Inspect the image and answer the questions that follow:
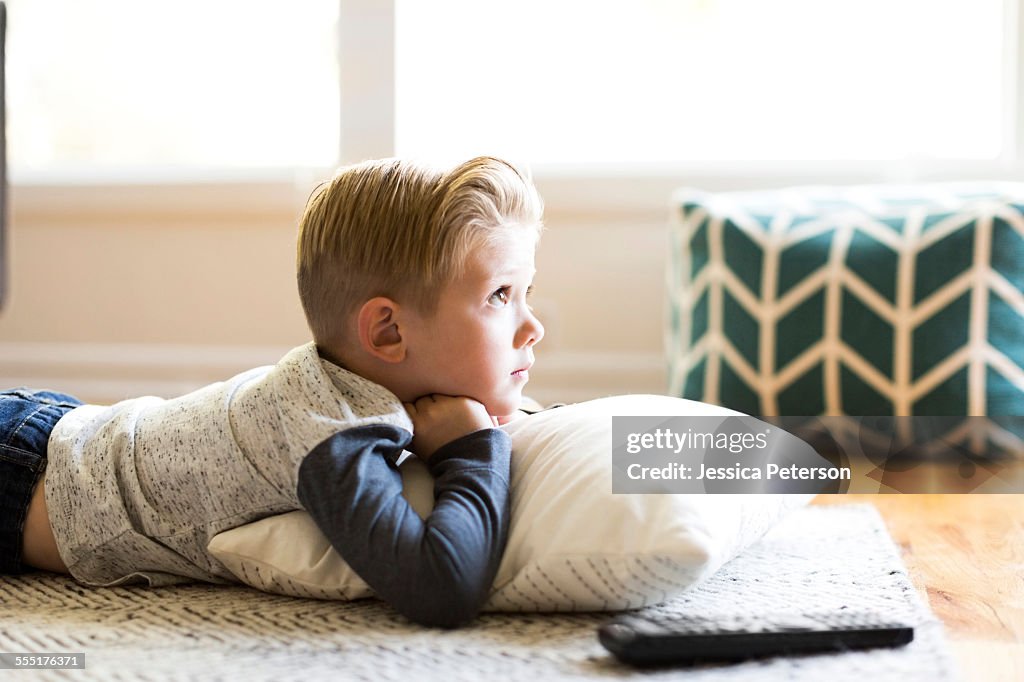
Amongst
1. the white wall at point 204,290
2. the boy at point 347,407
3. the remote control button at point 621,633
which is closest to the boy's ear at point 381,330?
the boy at point 347,407

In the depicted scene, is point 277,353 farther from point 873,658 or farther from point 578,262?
point 873,658

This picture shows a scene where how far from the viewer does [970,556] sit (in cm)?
120

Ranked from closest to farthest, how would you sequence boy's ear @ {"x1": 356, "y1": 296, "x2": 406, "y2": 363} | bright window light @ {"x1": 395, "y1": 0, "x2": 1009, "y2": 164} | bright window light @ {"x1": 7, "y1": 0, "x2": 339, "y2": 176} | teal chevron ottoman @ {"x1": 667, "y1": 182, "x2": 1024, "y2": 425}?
boy's ear @ {"x1": 356, "y1": 296, "x2": 406, "y2": 363}
teal chevron ottoman @ {"x1": 667, "y1": 182, "x2": 1024, "y2": 425}
bright window light @ {"x1": 395, "y1": 0, "x2": 1009, "y2": 164}
bright window light @ {"x1": 7, "y1": 0, "x2": 339, "y2": 176}

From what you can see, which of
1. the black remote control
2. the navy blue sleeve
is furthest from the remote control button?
the navy blue sleeve

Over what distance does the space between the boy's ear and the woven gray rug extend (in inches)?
8.7

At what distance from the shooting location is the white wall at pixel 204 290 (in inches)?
93.6

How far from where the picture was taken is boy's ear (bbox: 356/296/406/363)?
1.00m

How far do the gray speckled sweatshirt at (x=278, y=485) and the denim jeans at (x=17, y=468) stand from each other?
0.8 inches

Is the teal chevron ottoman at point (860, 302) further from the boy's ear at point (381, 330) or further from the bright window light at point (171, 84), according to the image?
the bright window light at point (171, 84)

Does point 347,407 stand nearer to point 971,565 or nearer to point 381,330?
point 381,330

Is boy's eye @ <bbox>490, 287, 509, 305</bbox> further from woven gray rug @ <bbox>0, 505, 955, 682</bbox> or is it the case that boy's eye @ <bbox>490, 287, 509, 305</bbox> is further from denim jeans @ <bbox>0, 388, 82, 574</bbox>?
denim jeans @ <bbox>0, 388, 82, 574</bbox>

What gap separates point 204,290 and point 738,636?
6.59 feet

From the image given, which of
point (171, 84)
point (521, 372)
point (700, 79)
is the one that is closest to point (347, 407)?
point (521, 372)

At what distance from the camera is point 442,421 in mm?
1013
